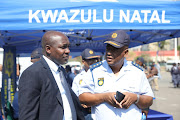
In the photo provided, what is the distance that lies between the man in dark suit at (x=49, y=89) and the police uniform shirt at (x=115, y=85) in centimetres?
30

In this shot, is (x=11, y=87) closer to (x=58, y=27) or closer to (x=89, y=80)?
(x=58, y=27)

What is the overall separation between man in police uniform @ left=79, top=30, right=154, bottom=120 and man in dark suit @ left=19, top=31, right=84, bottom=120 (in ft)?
0.94

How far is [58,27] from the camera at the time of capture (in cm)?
443

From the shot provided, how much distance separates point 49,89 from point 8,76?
21.0 feet

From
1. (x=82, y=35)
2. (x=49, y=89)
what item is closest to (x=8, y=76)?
(x=82, y=35)

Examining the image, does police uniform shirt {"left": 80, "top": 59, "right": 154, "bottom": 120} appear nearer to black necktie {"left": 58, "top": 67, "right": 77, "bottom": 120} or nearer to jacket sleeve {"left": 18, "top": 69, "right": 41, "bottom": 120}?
black necktie {"left": 58, "top": 67, "right": 77, "bottom": 120}

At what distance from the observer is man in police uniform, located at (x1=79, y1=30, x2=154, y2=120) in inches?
99.5

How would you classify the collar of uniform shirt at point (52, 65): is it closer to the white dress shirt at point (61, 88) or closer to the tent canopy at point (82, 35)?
the white dress shirt at point (61, 88)

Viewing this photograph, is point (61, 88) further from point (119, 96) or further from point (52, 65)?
point (119, 96)

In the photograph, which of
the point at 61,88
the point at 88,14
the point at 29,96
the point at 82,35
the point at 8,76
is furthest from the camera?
the point at 82,35

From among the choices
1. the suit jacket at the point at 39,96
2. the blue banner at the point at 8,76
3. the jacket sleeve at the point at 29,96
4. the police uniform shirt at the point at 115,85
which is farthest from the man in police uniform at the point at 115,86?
the blue banner at the point at 8,76

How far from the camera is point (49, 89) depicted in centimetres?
203

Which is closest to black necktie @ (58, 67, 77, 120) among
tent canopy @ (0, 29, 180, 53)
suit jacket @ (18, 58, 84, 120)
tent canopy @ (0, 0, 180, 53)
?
suit jacket @ (18, 58, 84, 120)

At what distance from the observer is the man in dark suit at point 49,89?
1.95m
